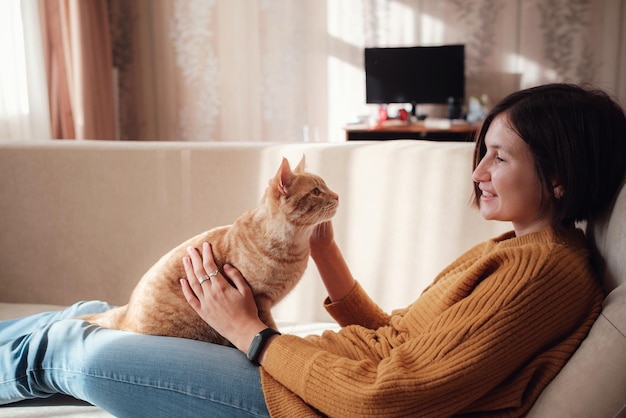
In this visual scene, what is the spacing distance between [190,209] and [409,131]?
270cm

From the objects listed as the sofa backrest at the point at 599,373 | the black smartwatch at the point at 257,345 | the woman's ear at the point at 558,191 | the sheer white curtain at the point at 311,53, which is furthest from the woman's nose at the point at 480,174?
the sheer white curtain at the point at 311,53

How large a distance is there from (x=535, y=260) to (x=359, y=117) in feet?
12.1

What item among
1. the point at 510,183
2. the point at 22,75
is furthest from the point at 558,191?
the point at 22,75

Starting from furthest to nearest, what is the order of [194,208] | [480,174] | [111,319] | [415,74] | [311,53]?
1. [311,53]
2. [415,74]
3. [194,208]
4. [111,319]
5. [480,174]

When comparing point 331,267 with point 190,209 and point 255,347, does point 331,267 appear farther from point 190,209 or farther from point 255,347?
point 190,209

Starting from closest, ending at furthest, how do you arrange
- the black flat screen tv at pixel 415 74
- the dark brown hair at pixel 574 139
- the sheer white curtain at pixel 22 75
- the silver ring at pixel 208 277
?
the dark brown hair at pixel 574 139, the silver ring at pixel 208 277, the sheer white curtain at pixel 22 75, the black flat screen tv at pixel 415 74

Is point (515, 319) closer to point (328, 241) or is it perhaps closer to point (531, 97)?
point (531, 97)

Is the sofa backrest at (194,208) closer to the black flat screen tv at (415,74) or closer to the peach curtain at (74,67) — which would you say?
the peach curtain at (74,67)

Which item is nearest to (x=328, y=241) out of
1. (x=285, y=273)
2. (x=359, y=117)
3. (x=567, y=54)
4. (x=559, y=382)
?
(x=285, y=273)

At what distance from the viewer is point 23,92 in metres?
3.39

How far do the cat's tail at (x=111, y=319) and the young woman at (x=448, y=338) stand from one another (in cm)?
9

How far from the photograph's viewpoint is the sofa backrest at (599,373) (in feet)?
2.42

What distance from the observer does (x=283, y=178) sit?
118 centimetres

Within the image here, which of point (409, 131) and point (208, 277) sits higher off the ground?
point (409, 131)
